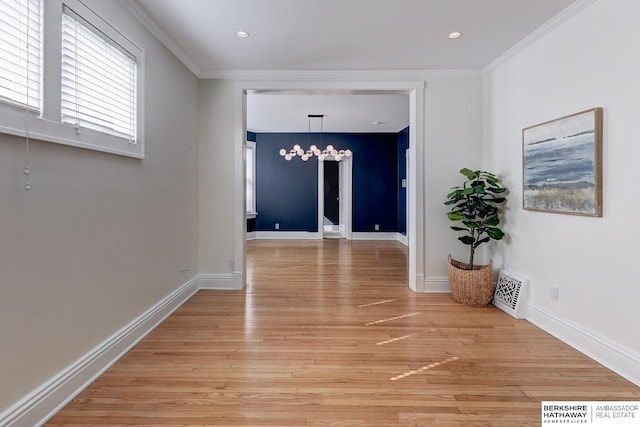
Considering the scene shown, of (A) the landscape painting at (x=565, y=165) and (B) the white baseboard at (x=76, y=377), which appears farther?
(A) the landscape painting at (x=565, y=165)

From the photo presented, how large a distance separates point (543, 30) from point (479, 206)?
166cm

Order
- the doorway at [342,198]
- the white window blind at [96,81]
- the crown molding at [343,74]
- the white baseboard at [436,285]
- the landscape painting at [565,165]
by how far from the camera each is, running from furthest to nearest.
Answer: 1. the doorway at [342,198]
2. the white baseboard at [436,285]
3. the crown molding at [343,74]
4. the landscape painting at [565,165]
5. the white window blind at [96,81]

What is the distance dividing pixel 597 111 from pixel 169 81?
3587mm

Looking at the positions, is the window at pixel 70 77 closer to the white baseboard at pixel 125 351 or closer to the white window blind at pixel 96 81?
the white window blind at pixel 96 81

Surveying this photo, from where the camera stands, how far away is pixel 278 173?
8711 millimetres

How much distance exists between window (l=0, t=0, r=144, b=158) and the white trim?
613 cm

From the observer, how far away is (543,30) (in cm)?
289

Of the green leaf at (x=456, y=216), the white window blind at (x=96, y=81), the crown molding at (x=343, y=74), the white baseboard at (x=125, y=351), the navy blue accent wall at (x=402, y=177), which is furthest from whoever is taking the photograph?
the navy blue accent wall at (x=402, y=177)

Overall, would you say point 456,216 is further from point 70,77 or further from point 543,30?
point 70,77

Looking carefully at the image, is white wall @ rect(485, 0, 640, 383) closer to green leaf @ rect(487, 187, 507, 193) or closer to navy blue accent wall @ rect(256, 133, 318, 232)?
green leaf @ rect(487, 187, 507, 193)

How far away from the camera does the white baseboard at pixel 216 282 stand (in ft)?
13.4

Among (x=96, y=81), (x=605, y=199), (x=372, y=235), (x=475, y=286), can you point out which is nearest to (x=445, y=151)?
(x=475, y=286)

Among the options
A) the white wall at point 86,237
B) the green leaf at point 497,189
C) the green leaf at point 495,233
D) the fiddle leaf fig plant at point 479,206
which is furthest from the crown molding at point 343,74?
the green leaf at point 495,233

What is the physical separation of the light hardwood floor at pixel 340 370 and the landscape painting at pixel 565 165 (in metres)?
1.12
